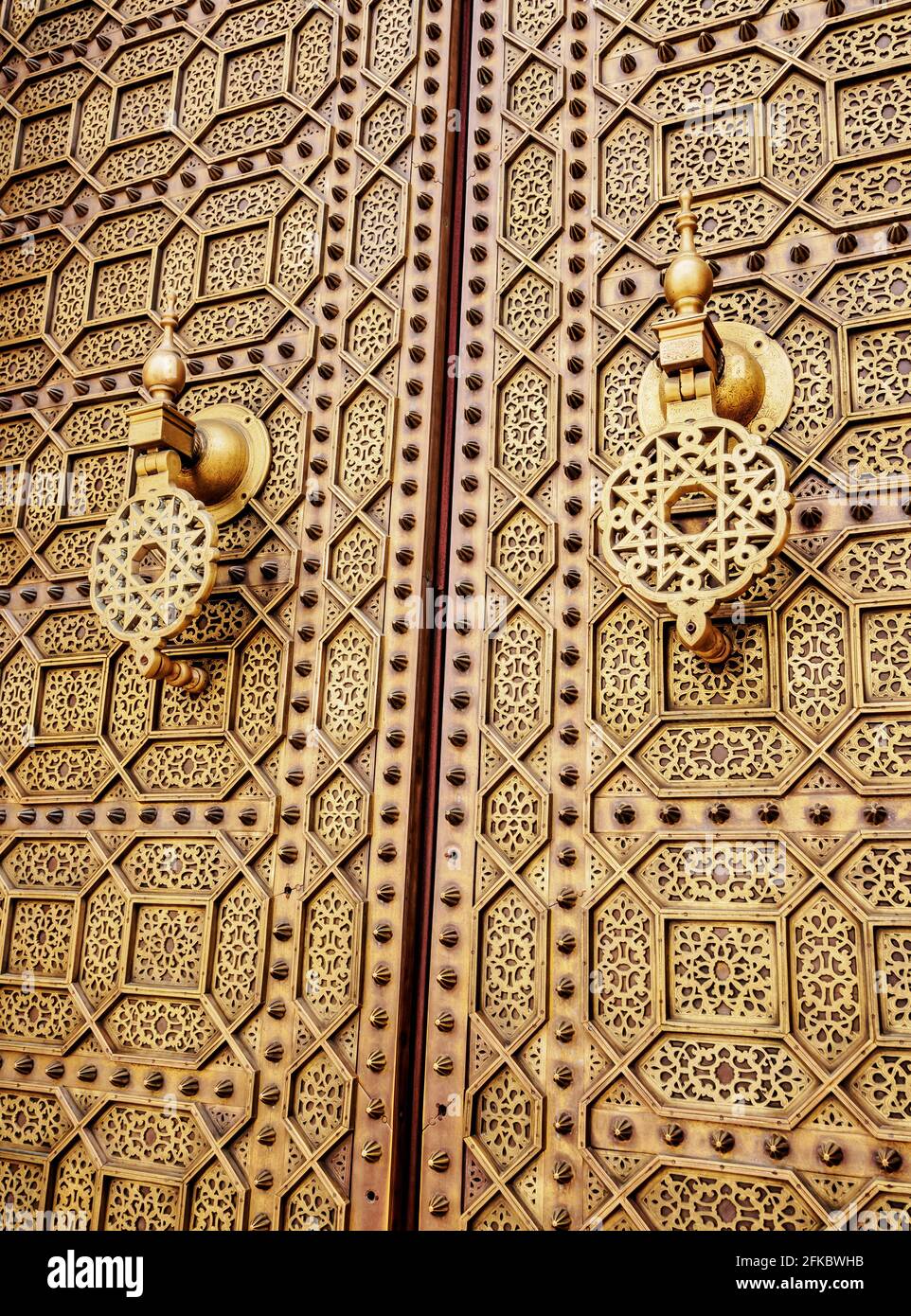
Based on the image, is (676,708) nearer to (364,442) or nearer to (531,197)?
(364,442)

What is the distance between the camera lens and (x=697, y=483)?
1.50 m

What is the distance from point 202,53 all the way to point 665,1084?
211 centimetres

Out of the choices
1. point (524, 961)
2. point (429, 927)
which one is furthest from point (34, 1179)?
point (524, 961)

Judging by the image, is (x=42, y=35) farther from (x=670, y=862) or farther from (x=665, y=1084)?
(x=665, y=1084)

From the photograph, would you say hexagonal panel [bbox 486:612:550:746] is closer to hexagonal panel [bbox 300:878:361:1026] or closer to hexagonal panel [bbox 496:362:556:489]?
A: hexagonal panel [bbox 496:362:556:489]

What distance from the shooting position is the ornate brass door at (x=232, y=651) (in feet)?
5.78

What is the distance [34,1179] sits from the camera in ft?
6.31

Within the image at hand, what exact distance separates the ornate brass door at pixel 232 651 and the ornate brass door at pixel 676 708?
133 millimetres

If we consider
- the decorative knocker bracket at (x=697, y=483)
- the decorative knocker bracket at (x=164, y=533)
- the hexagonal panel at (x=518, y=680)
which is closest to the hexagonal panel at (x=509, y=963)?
the hexagonal panel at (x=518, y=680)

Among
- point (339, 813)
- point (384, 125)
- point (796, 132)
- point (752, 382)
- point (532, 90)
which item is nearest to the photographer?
point (752, 382)

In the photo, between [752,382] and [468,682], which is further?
[468,682]

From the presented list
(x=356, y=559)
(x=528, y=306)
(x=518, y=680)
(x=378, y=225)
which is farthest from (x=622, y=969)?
(x=378, y=225)

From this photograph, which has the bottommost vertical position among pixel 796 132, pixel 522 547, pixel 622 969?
pixel 622 969

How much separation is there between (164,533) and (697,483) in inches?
33.6
